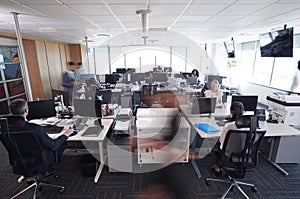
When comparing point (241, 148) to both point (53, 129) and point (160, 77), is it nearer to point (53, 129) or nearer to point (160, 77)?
point (53, 129)

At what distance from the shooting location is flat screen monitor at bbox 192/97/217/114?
118 inches

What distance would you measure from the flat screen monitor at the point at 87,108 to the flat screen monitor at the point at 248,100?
7.21 feet

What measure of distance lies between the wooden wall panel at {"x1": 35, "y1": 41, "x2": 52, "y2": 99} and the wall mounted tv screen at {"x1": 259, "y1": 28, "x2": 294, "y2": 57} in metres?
7.47

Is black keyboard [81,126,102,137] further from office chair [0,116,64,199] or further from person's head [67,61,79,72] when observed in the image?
person's head [67,61,79,72]

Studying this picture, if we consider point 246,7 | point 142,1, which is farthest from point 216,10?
point 142,1

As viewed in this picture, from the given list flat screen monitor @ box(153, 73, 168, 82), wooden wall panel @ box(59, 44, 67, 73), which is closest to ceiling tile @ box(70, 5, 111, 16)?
flat screen monitor @ box(153, 73, 168, 82)

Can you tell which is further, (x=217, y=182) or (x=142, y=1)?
(x=217, y=182)

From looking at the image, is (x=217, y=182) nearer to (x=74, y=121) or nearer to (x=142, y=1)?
(x=74, y=121)

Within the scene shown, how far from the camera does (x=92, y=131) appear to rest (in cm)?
257

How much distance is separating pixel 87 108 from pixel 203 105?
1938 mm

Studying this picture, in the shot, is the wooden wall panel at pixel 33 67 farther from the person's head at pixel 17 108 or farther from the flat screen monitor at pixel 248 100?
the flat screen monitor at pixel 248 100

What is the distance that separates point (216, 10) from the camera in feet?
9.37

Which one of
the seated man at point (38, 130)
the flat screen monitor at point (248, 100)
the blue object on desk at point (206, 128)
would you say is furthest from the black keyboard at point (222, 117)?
the seated man at point (38, 130)

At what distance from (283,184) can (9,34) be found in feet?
23.6
